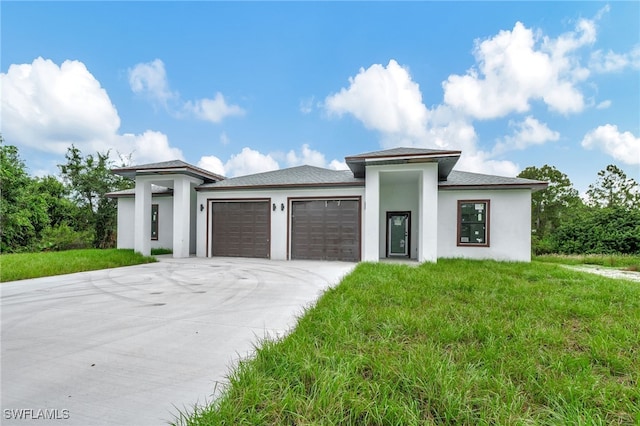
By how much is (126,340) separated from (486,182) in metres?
10.9

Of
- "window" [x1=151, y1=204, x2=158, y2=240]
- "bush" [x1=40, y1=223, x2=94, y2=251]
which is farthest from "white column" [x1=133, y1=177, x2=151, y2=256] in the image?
"bush" [x1=40, y1=223, x2=94, y2=251]

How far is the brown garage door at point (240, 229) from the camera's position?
1077cm

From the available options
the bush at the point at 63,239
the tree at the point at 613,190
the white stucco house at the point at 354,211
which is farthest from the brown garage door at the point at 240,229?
the tree at the point at 613,190

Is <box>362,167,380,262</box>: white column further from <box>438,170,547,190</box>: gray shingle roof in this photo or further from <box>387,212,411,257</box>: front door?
<box>438,170,547,190</box>: gray shingle roof

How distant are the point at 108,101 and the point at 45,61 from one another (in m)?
3.28

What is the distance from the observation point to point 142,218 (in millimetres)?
10500

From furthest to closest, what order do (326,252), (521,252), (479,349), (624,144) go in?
1. (624,144)
2. (326,252)
3. (521,252)
4. (479,349)

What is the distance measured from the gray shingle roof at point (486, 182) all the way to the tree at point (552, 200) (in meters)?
17.1

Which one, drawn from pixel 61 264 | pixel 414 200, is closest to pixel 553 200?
pixel 414 200

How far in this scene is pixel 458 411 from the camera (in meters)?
1.71

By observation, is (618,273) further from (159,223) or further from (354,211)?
(159,223)

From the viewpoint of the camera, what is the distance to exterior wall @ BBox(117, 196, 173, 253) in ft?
42.4

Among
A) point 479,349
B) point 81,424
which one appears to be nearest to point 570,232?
point 479,349

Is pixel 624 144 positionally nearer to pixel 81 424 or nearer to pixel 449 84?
pixel 449 84
